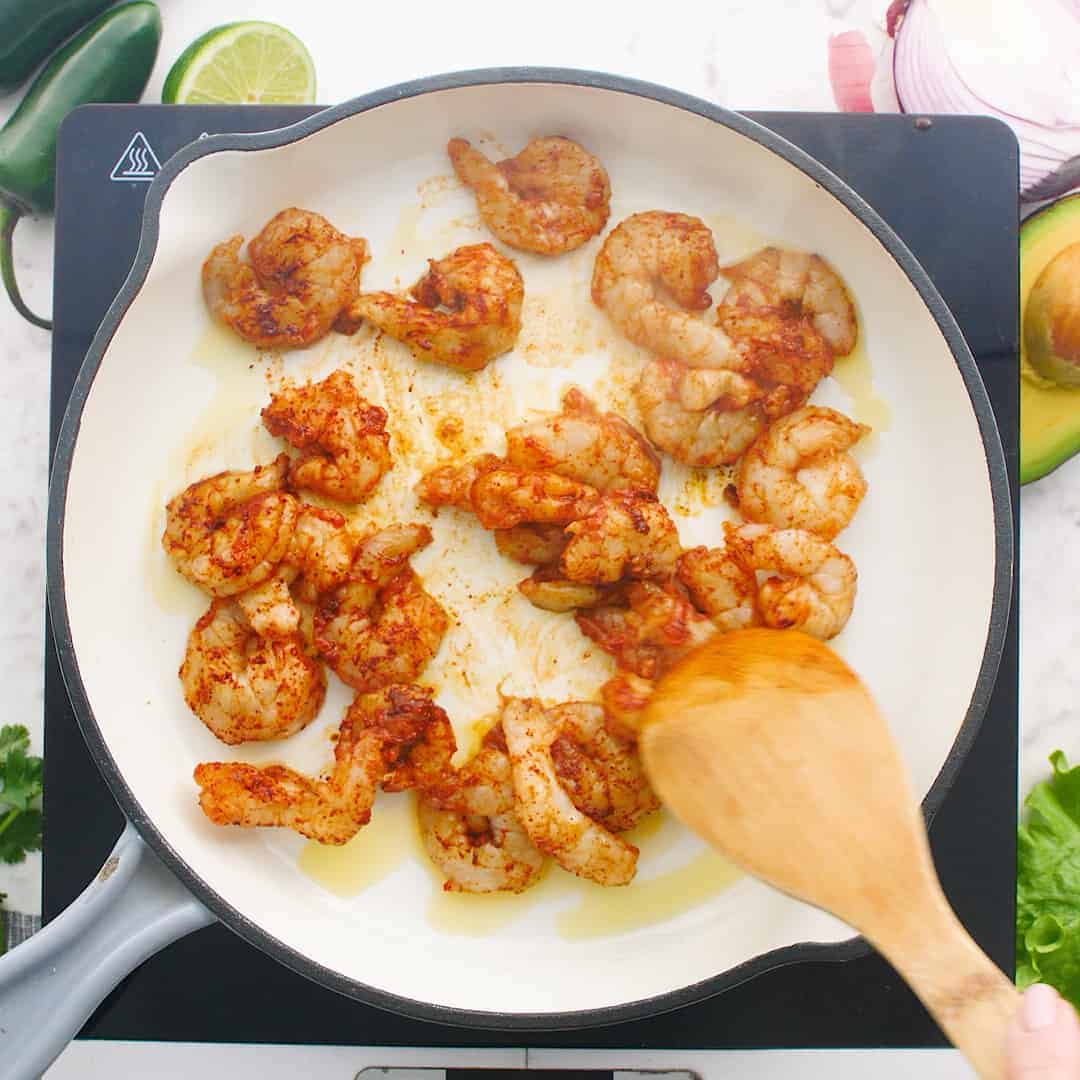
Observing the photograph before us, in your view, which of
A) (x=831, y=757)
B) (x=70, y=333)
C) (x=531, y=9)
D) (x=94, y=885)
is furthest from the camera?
(x=531, y=9)

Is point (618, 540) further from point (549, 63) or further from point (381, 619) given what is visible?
Answer: point (549, 63)

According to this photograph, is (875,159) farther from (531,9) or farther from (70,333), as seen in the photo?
(70,333)

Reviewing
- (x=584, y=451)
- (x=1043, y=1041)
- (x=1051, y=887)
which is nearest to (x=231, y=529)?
(x=584, y=451)

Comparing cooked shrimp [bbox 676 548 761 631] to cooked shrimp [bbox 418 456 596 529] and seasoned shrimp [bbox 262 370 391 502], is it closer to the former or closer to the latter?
cooked shrimp [bbox 418 456 596 529]

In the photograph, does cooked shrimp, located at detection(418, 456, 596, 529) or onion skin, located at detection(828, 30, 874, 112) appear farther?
onion skin, located at detection(828, 30, 874, 112)

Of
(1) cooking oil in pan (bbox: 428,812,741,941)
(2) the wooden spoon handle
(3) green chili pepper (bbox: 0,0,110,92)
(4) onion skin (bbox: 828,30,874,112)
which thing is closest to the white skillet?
(1) cooking oil in pan (bbox: 428,812,741,941)

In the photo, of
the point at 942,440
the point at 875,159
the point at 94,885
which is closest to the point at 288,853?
the point at 94,885

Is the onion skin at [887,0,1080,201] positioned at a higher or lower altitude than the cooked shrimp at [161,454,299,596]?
higher
